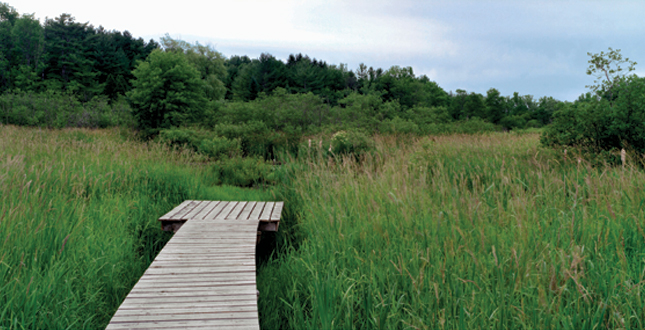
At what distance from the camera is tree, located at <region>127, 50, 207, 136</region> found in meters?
15.6

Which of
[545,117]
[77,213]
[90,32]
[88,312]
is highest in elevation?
[90,32]

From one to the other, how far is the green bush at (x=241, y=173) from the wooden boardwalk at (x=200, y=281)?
11.1 ft

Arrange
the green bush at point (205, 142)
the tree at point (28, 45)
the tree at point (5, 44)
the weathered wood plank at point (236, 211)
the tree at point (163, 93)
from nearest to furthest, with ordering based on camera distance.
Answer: the weathered wood plank at point (236, 211) → the green bush at point (205, 142) → the tree at point (163, 93) → the tree at point (5, 44) → the tree at point (28, 45)

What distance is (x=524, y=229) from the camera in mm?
2584

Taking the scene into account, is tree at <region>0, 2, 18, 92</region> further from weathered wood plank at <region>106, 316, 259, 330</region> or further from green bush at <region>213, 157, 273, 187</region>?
weathered wood plank at <region>106, 316, 259, 330</region>

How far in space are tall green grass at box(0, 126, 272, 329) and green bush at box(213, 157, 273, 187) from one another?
1829 millimetres

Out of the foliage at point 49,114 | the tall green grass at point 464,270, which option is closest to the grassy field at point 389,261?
the tall green grass at point 464,270

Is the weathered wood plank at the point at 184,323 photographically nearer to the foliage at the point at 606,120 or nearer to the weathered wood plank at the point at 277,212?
the weathered wood plank at the point at 277,212

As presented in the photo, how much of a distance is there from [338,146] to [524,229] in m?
7.09

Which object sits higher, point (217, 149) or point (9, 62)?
point (9, 62)

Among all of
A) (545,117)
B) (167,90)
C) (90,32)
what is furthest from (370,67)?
(167,90)

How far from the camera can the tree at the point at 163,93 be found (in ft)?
51.2

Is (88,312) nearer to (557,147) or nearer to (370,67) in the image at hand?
(557,147)

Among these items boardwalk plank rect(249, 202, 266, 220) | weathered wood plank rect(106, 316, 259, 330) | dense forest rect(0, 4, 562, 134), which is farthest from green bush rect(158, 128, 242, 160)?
dense forest rect(0, 4, 562, 134)
